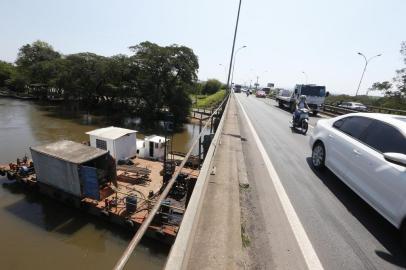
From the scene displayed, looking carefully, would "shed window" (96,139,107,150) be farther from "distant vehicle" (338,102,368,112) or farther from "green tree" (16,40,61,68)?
"green tree" (16,40,61,68)

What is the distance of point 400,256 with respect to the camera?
3721mm

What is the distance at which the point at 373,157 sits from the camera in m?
4.66

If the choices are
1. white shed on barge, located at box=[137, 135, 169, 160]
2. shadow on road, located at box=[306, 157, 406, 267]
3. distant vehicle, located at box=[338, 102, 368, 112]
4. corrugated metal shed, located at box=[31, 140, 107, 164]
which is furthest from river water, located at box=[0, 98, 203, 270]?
distant vehicle, located at box=[338, 102, 368, 112]

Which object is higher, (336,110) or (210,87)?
(336,110)

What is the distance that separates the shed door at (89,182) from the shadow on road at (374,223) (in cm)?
1289

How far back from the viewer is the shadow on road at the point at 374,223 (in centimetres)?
374

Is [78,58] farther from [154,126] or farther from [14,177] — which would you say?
[14,177]

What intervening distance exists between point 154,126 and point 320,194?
43.0 meters

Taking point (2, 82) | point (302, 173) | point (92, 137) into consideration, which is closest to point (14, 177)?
point (92, 137)

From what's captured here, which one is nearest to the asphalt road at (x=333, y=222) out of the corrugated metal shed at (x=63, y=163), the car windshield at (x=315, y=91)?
the corrugated metal shed at (x=63, y=163)

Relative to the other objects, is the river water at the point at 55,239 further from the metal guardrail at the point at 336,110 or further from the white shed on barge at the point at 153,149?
the metal guardrail at the point at 336,110

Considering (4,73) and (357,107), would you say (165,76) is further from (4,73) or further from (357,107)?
(4,73)

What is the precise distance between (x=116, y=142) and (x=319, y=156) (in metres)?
19.3

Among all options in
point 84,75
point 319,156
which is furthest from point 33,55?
point 319,156
